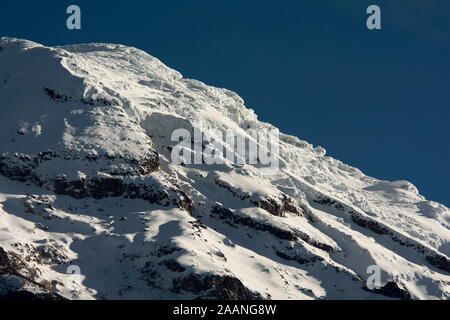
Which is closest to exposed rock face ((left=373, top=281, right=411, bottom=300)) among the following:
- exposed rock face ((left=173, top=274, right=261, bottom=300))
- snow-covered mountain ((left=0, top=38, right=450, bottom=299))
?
snow-covered mountain ((left=0, top=38, right=450, bottom=299))

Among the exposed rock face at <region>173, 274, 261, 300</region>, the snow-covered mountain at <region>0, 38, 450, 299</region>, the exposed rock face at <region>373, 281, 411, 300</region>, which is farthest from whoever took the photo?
the exposed rock face at <region>373, 281, 411, 300</region>

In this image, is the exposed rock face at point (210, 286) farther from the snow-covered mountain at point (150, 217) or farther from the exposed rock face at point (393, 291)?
the exposed rock face at point (393, 291)

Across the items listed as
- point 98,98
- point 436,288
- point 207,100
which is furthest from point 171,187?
point 207,100

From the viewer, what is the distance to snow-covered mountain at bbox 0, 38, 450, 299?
7550 cm

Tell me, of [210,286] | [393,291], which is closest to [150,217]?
[210,286]

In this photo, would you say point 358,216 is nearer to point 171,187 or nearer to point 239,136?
point 239,136

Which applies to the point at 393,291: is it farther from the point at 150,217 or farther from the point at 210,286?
the point at 150,217

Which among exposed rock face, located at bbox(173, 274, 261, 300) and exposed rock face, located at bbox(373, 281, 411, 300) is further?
exposed rock face, located at bbox(373, 281, 411, 300)

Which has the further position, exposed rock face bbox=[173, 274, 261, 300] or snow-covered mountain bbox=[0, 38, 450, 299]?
snow-covered mountain bbox=[0, 38, 450, 299]

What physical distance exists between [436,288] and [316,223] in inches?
824

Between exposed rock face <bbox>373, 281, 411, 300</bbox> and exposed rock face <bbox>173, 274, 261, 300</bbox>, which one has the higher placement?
exposed rock face <bbox>173, 274, 261, 300</bbox>

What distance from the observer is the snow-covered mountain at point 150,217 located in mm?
75500

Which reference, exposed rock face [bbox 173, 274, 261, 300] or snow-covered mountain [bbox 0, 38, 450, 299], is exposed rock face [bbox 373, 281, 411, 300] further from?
exposed rock face [bbox 173, 274, 261, 300]

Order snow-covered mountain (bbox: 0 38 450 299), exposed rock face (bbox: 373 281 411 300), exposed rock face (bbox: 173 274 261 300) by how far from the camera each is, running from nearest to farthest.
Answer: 1. exposed rock face (bbox: 173 274 261 300)
2. snow-covered mountain (bbox: 0 38 450 299)
3. exposed rock face (bbox: 373 281 411 300)
